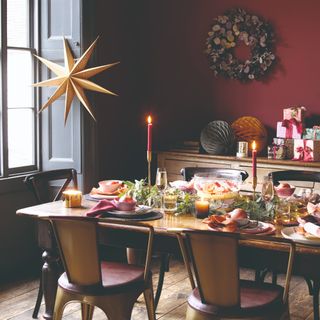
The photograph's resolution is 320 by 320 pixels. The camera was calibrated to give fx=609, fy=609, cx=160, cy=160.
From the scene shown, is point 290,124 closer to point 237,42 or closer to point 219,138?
point 219,138

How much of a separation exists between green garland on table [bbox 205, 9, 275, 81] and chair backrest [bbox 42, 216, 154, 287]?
8.69ft

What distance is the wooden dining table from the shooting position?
257 cm

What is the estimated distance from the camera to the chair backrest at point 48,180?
3.71 metres

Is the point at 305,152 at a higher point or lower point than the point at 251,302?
higher

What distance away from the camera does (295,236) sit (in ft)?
8.70

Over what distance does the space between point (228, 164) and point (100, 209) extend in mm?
1923

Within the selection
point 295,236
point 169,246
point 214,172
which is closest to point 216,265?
point 295,236

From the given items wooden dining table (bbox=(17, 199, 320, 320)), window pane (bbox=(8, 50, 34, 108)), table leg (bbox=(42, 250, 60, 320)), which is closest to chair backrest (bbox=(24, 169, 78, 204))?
wooden dining table (bbox=(17, 199, 320, 320))

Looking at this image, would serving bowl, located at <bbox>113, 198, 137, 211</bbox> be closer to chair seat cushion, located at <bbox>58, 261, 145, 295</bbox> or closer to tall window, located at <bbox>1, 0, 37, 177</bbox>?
chair seat cushion, located at <bbox>58, 261, 145, 295</bbox>

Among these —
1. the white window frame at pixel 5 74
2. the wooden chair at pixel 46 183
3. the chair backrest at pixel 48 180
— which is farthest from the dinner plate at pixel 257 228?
the white window frame at pixel 5 74

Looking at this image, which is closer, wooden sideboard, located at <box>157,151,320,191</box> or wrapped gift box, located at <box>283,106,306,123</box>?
wooden sideboard, located at <box>157,151,320,191</box>

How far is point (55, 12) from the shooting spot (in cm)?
464

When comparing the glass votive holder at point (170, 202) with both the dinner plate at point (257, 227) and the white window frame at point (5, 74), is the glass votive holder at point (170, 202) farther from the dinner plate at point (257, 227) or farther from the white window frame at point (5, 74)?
the white window frame at point (5, 74)

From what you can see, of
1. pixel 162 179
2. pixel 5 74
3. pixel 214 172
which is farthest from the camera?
pixel 5 74
